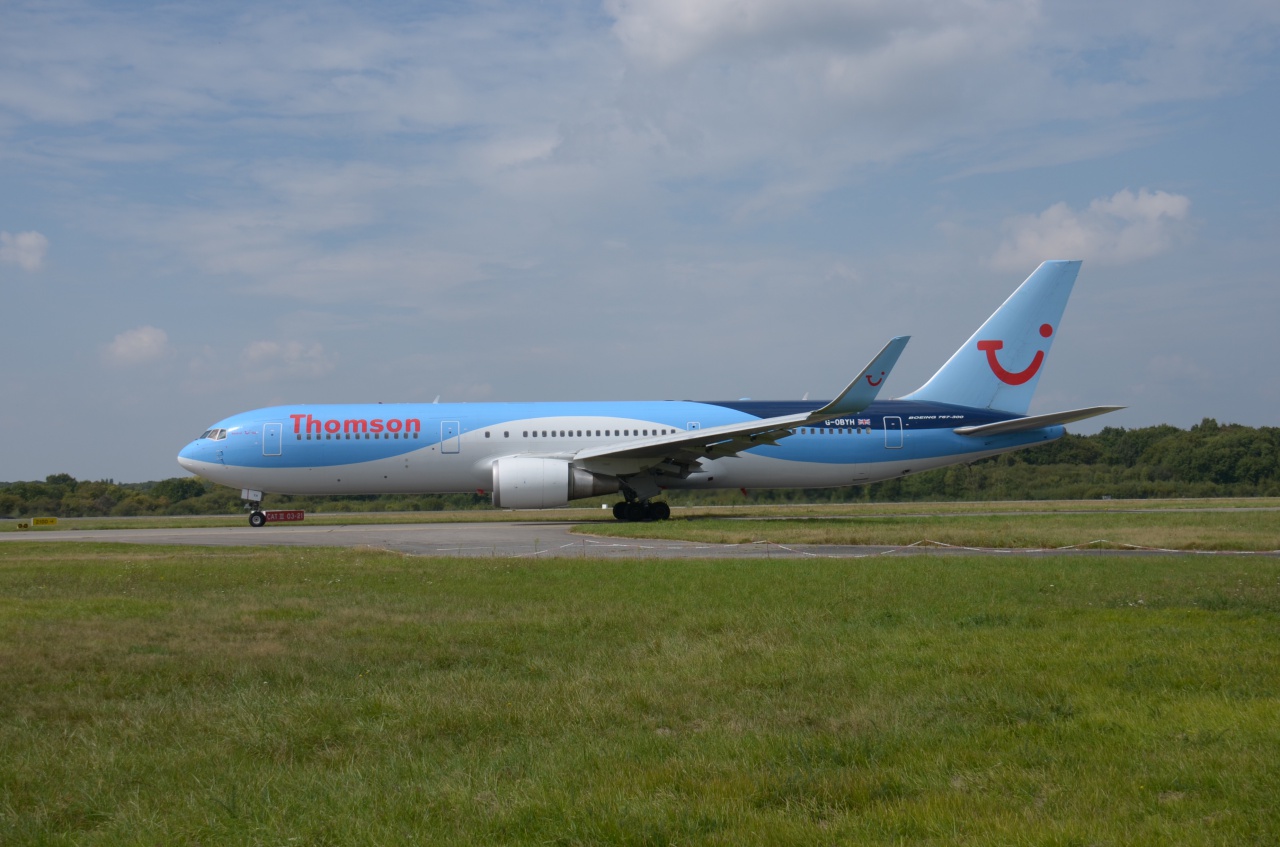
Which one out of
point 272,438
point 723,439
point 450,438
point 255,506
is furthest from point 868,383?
point 255,506

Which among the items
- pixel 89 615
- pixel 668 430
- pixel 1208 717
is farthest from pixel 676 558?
pixel 668 430

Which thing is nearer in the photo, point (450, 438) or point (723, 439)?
point (723, 439)

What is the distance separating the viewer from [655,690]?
6148 millimetres

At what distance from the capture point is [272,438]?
26.9 metres

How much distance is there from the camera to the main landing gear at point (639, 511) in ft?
87.2

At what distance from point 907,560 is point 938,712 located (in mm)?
8453

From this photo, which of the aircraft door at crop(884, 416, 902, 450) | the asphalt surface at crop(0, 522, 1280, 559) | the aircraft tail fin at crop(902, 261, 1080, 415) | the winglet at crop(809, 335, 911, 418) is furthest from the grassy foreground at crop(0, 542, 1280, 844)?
the aircraft tail fin at crop(902, 261, 1080, 415)

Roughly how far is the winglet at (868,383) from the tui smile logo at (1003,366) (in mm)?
7018

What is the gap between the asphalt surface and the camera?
1605 cm

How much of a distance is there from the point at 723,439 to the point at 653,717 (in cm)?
1898

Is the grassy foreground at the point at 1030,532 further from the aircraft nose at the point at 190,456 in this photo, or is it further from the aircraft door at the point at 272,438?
the aircraft nose at the point at 190,456

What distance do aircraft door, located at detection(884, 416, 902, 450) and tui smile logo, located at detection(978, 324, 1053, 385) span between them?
336cm

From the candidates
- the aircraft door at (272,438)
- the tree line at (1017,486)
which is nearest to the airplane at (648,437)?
the aircraft door at (272,438)

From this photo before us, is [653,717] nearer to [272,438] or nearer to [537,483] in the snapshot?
[537,483]
